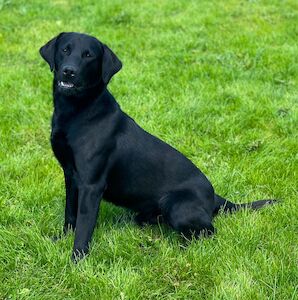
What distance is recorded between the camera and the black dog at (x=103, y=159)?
381cm

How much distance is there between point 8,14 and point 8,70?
9.80 ft

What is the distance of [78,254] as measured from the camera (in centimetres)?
373

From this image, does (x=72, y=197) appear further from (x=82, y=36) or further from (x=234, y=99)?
(x=234, y=99)

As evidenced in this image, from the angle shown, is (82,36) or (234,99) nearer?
(82,36)

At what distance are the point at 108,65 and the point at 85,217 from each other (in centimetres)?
110

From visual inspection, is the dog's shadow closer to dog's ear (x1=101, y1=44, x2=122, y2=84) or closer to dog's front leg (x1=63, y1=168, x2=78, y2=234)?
dog's front leg (x1=63, y1=168, x2=78, y2=234)

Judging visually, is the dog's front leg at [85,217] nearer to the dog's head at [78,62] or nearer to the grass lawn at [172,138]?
the grass lawn at [172,138]

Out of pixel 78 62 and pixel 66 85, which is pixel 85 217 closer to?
pixel 66 85

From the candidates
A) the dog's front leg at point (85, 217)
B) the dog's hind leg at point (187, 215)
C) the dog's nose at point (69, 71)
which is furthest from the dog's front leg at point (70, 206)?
the dog's nose at point (69, 71)

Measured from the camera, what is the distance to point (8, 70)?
24.5ft

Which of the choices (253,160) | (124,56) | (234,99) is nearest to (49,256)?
(253,160)

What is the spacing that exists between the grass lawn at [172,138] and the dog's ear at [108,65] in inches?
45.6

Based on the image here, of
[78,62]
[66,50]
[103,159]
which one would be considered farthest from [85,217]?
[66,50]

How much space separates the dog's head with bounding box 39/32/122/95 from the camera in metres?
3.78
